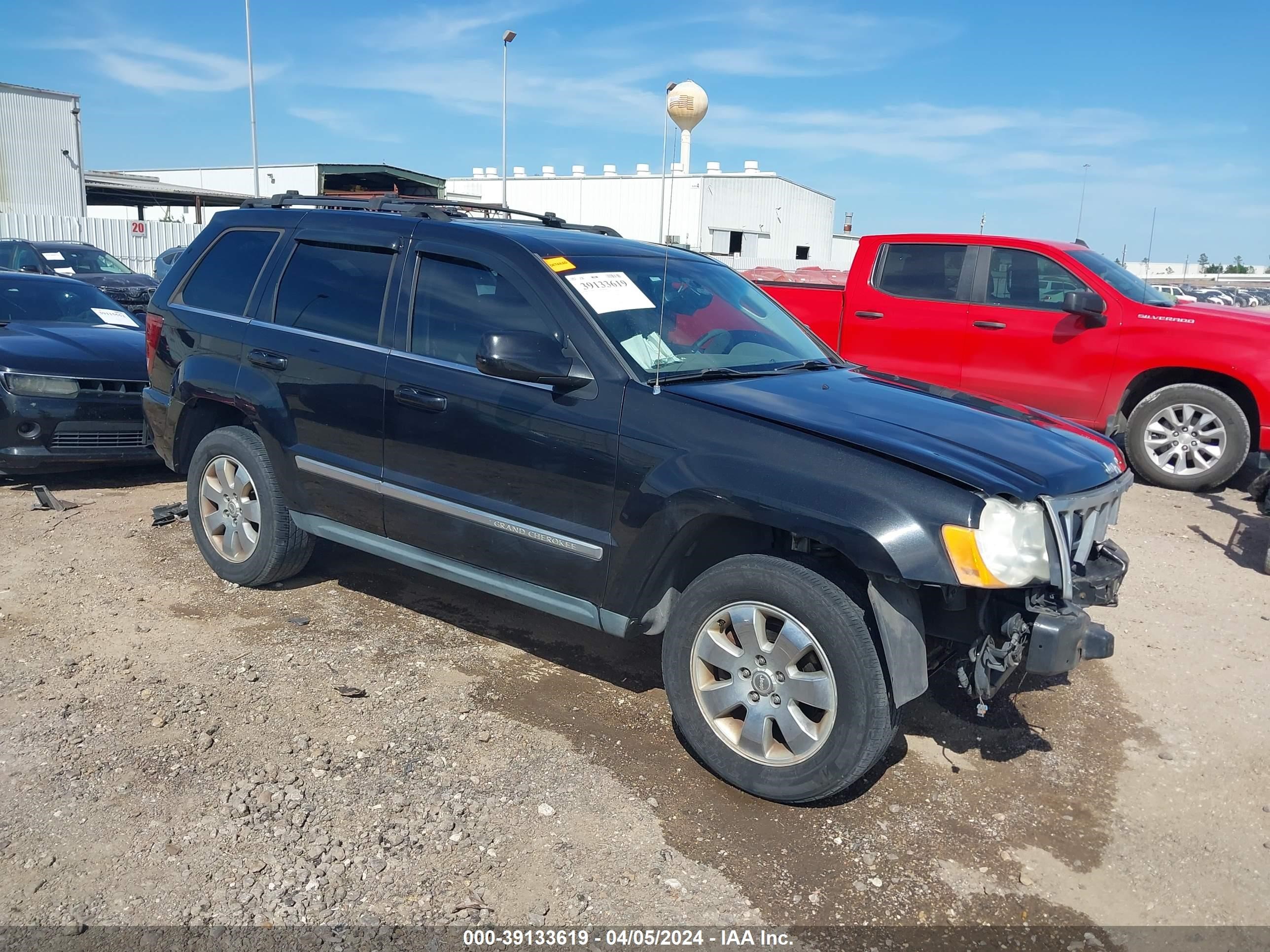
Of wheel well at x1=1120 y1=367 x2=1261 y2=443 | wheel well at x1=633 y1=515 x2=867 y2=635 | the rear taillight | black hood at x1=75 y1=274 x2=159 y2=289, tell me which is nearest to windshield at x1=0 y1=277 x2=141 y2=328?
the rear taillight

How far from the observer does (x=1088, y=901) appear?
2.91 metres

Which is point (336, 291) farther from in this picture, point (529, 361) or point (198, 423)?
point (529, 361)

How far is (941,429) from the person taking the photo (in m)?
3.49

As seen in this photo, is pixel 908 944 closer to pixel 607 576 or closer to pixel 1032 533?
pixel 1032 533

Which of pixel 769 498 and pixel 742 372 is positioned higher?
pixel 742 372

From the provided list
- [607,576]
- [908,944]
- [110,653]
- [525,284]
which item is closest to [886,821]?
[908,944]

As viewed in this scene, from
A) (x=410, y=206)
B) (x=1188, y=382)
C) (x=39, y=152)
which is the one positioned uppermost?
(x=39, y=152)

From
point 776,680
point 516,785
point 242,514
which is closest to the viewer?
point 776,680

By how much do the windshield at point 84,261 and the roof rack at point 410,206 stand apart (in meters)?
13.1

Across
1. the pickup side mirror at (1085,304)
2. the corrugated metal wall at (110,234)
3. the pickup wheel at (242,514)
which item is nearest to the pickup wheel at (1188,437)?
the pickup side mirror at (1085,304)

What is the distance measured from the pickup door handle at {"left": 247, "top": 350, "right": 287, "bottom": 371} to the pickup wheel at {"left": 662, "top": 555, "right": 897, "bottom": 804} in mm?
2369

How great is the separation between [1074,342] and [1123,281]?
729mm

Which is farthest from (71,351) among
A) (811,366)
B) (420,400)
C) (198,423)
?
(811,366)

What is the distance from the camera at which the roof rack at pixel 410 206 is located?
14.8 feet
